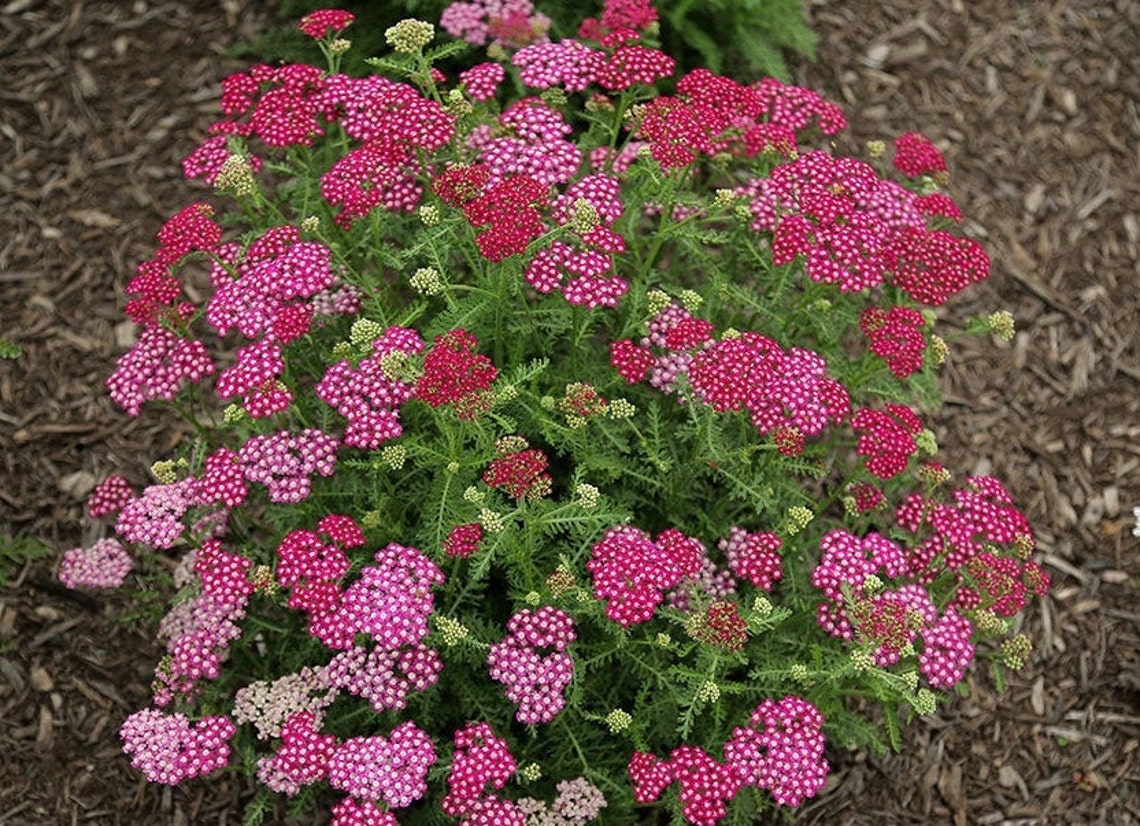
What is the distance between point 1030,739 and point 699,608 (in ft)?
8.27

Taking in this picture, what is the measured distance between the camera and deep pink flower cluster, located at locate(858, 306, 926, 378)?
429 cm

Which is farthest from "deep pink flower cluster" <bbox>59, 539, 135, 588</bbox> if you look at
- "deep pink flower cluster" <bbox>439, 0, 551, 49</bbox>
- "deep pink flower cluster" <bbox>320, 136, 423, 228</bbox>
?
"deep pink flower cluster" <bbox>439, 0, 551, 49</bbox>

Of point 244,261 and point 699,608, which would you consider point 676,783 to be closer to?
point 699,608

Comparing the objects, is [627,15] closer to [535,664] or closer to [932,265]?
[932,265]

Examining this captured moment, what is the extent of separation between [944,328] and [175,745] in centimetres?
478

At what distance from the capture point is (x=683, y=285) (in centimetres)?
538

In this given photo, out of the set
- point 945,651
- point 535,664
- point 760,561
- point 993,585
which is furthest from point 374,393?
point 993,585

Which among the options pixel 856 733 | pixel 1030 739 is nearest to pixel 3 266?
pixel 856 733

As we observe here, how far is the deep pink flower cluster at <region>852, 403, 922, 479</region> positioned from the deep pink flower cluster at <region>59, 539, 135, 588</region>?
2.92 m

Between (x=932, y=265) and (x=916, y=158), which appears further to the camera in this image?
(x=916, y=158)

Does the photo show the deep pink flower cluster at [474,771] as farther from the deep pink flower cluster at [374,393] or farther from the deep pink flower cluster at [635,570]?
the deep pink flower cluster at [374,393]

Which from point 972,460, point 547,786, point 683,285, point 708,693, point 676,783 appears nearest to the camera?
point 708,693

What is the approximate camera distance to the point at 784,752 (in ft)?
12.4

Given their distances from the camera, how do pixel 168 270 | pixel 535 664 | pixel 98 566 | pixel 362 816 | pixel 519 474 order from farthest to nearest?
1. pixel 98 566
2. pixel 168 270
3. pixel 535 664
4. pixel 519 474
5. pixel 362 816
